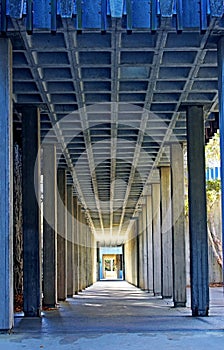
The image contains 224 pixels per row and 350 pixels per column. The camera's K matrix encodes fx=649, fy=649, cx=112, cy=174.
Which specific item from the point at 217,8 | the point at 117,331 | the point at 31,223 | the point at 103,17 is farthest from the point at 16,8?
the point at 31,223

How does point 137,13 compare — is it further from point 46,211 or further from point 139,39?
point 46,211

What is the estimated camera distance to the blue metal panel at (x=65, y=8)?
458 inches

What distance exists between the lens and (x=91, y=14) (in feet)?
39.8

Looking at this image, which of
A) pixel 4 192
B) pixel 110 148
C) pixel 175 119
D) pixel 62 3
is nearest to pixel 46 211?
pixel 110 148

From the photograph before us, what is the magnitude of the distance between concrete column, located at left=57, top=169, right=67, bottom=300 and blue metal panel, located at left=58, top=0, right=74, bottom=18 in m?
14.2

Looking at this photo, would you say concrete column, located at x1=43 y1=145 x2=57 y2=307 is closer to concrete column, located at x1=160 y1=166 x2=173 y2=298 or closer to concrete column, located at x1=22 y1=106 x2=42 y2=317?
concrete column, located at x1=22 y1=106 x2=42 y2=317

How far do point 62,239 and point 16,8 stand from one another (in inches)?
569

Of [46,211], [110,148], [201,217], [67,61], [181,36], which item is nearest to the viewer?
Result: [181,36]

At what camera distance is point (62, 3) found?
38.2 feet

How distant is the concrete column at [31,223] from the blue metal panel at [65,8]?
581 centimetres

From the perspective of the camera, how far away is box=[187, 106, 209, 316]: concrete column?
656 inches

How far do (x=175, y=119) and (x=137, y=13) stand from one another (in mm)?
7597

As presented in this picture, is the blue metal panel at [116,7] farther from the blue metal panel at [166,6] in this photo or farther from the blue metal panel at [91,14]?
the blue metal panel at [166,6]

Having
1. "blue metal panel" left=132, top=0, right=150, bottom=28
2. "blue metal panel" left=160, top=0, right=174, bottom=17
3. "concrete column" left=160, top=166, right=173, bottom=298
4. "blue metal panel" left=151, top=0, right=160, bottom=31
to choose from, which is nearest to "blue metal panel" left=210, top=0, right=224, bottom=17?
"blue metal panel" left=160, top=0, right=174, bottom=17
